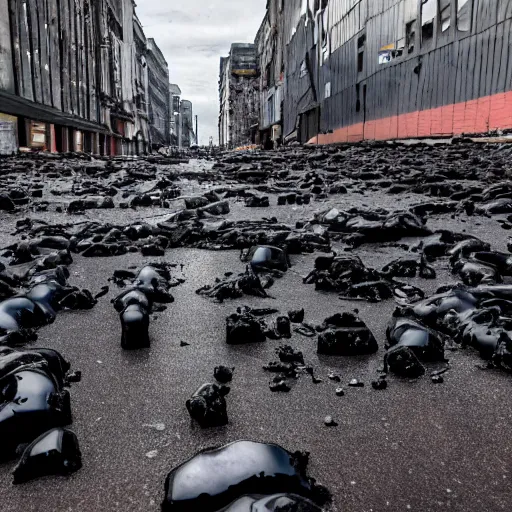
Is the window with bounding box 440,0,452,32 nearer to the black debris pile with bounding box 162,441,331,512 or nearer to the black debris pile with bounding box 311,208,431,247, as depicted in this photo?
the black debris pile with bounding box 311,208,431,247

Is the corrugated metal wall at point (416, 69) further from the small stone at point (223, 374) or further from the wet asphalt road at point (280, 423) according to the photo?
the small stone at point (223, 374)

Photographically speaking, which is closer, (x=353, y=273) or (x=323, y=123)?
(x=353, y=273)

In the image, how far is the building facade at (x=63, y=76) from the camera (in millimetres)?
13938

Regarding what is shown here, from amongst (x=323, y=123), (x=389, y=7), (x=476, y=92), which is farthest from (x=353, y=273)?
(x=323, y=123)

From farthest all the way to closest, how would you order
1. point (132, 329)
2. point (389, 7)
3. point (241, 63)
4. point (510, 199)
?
1. point (241, 63)
2. point (389, 7)
3. point (510, 199)
4. point (132, 329)

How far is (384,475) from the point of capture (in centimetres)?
79

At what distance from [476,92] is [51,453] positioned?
42.1 ft

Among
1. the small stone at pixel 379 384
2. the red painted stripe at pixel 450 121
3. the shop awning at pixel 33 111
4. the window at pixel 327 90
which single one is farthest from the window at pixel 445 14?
the small stone at pixel 379 384

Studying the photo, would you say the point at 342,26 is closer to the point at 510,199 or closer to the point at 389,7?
the point at 389,7

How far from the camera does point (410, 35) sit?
15008mm

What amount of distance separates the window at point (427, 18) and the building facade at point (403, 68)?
1.1 inches

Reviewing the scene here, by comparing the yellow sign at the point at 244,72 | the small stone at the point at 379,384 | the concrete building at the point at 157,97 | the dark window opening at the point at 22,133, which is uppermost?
the yellow sign at the point at 244,72

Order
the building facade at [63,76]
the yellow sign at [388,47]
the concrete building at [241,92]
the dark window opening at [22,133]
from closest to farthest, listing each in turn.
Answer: the building facade at [63,76], the dark window opening at [22,133], the yellow sign at [388,47], the concrete building at [241,92]

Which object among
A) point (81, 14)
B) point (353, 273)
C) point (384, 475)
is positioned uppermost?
point (81, 14)
